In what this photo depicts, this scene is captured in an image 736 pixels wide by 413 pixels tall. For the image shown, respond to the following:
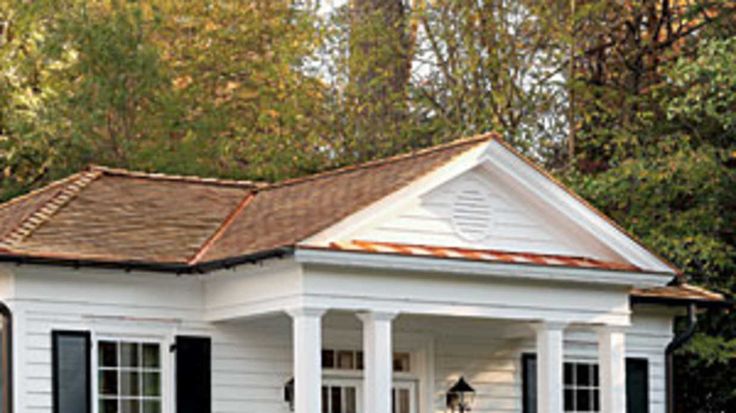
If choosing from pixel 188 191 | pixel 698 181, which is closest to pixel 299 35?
pixel 698 181

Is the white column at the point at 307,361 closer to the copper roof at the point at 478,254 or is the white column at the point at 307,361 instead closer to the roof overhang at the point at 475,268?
the roof overhang at the point at 475,268

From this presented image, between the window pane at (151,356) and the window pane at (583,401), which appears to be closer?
the window pane at (151,356)

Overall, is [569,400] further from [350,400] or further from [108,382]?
[108,382]

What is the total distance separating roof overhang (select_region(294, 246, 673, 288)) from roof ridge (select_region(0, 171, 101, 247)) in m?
3.04

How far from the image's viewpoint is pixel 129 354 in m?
17.8

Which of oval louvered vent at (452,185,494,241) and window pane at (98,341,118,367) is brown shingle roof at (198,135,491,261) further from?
window pane at (98,341,118,367)

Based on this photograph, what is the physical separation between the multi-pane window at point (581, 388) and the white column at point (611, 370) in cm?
157

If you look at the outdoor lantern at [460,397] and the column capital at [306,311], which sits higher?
the column capital at [306,311]

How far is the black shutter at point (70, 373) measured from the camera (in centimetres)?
1698

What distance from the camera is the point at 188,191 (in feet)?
66.8

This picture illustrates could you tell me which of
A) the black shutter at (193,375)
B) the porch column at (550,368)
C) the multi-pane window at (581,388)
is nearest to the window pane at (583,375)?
the multi-pane window at (581,388)

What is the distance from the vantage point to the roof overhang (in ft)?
54.7

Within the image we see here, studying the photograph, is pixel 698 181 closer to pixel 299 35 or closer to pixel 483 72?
pixel 483 72

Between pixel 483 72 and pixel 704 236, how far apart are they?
201 inches
